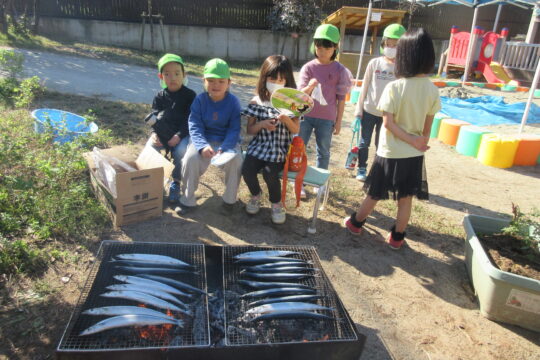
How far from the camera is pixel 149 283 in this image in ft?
7.57

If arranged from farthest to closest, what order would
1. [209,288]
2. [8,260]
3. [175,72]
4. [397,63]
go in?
1. [175,72]
2. [397,63]
3. [8,260]
4. [209,288]

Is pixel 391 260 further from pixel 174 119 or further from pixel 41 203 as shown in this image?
pixel 41 203

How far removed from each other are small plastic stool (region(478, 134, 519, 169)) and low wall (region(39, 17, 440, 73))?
445 inches

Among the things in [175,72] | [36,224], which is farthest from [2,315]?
[175,72]

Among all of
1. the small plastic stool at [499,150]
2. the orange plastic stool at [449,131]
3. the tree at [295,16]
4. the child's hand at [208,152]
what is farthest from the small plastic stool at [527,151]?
the tree at [295,16]

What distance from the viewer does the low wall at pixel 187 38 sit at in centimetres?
1454

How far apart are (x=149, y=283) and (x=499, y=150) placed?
5709 mm

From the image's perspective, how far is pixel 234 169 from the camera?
12.0ft

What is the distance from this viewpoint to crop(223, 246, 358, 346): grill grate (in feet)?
6.79

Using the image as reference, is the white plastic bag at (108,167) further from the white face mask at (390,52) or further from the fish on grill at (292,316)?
the white face mask at (390,52)

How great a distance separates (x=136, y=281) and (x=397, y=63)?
257cm

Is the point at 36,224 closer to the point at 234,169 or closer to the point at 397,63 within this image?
the point at 234,169

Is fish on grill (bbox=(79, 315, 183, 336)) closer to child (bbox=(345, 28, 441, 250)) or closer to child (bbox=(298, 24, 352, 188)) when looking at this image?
child (bbox=(345, 28, 441, 250))

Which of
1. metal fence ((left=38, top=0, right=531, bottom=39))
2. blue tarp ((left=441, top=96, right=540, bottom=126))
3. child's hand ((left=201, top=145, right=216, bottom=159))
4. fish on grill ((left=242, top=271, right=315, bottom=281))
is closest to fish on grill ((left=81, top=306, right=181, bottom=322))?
fish on grill ((left=242, top=271, right=315, bottom=281))
